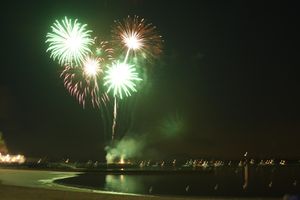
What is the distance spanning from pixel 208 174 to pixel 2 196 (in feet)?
297

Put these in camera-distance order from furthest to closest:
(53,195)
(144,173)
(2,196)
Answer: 1. (144,173)
2. (53,195)
3. (2,196)

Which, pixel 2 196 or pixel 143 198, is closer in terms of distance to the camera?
pixel 2 196

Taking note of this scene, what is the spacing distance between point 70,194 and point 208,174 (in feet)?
285

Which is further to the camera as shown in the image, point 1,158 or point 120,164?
point 120,164

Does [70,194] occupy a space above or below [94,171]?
below

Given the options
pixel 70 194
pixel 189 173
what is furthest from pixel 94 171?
pixel 70 194

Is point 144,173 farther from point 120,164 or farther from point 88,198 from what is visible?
point 88,198

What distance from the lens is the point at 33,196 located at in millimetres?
26453

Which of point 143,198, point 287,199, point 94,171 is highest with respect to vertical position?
point 94,171

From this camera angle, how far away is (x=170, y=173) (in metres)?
103

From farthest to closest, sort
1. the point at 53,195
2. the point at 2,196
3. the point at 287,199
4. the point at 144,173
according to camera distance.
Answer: the point at 144,173
the point at 53,195
the point at 2,196
the point at 287,199

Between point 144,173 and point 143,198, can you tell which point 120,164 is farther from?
point 143,198

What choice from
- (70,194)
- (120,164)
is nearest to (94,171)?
(120,164)

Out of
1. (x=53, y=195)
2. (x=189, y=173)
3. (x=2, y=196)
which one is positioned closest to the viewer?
(x=2, y=196)
